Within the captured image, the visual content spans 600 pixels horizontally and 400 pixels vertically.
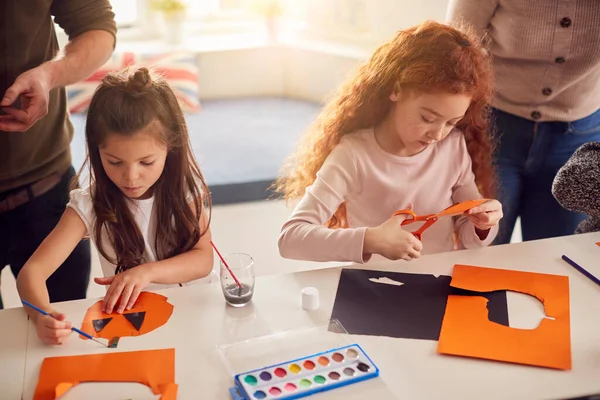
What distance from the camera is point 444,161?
1.62 meters

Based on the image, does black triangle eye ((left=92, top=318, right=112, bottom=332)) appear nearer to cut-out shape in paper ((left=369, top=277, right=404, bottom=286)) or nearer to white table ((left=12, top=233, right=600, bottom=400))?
white table ((left=12, top=233, right=600, bottom=400))

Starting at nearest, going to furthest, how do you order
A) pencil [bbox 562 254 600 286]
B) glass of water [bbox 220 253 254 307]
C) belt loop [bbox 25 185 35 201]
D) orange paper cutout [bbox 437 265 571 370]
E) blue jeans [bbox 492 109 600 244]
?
orange paper cutout [bbox 437 265 571 370] < glass of water [bbox 220 253 254 307] < pencil [bbox 562 254 600 286] < belt loop [bbox 25 185 35 201] < blue jeans [bbox 492 109 600 244]

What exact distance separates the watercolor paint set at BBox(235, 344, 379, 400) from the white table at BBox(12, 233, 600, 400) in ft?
0.06

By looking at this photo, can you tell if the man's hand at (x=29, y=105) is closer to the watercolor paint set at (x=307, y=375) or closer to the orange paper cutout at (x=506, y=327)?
the watercolor paint set at (x=307, y=375)

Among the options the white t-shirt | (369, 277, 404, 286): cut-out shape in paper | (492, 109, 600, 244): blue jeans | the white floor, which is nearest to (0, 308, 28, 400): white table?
the white t-shirt

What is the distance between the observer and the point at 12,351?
1.12 meters

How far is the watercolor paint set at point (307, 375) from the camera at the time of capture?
100 centimetres

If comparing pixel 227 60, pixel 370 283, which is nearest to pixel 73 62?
pixel 370 283

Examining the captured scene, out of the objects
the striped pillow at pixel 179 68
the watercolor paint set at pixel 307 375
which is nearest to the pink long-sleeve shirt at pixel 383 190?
the watercolor paint set at pixel 307 375

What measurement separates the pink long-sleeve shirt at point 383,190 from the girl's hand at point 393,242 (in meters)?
0.12

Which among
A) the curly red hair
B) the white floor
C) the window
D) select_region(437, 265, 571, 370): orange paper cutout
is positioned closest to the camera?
select_region(437, 265, 571, 370): orange paper cutout

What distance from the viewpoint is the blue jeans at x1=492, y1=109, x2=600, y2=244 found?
68.4 inches

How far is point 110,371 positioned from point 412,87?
834 mm

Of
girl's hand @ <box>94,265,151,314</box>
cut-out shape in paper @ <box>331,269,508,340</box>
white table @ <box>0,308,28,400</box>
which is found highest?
cut-out shape in paper @ <box>331,269,508,340</box>
